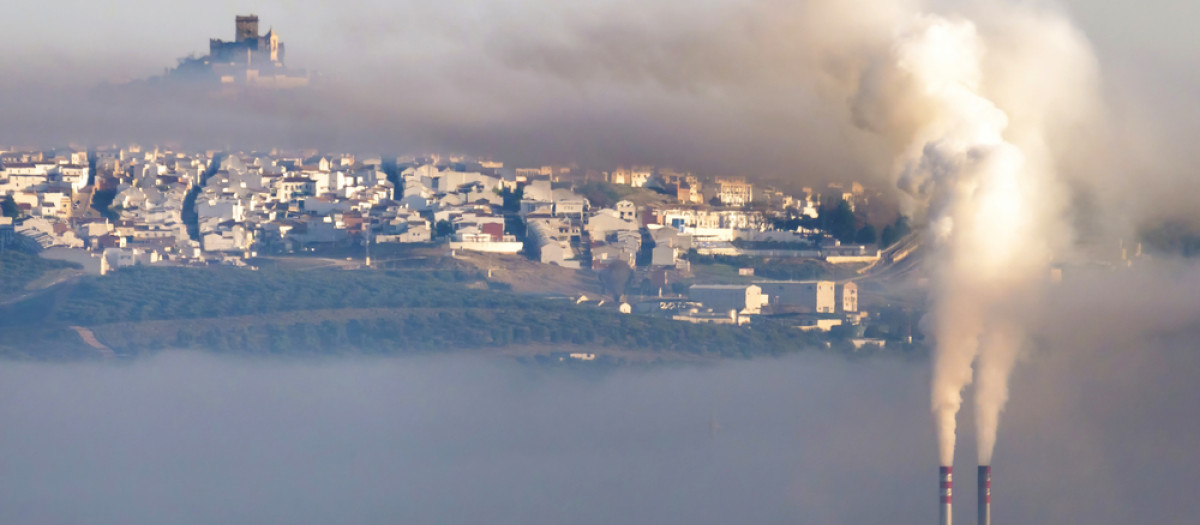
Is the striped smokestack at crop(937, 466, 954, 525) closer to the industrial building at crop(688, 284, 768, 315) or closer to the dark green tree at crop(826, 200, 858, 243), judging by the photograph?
the dark green tree at crop(826, 200, 858, 243)

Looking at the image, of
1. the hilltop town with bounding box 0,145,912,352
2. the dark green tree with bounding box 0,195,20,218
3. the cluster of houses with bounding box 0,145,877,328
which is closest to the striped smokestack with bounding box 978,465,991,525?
the hilltop town with bounding box 0,145,912,352

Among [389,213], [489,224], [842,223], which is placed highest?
[389,213]

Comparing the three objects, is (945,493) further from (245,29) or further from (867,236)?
(245,29)

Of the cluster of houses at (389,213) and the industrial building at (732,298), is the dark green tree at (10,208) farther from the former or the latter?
the industrial building at (732,298)

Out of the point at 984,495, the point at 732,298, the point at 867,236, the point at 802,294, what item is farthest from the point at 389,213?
the point at 984,495

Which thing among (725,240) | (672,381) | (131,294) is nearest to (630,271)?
(725,240)

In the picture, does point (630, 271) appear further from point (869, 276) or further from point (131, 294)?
point (131, 294)

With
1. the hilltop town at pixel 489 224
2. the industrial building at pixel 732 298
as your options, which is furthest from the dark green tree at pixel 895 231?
the industrial building at pixel 732 298
